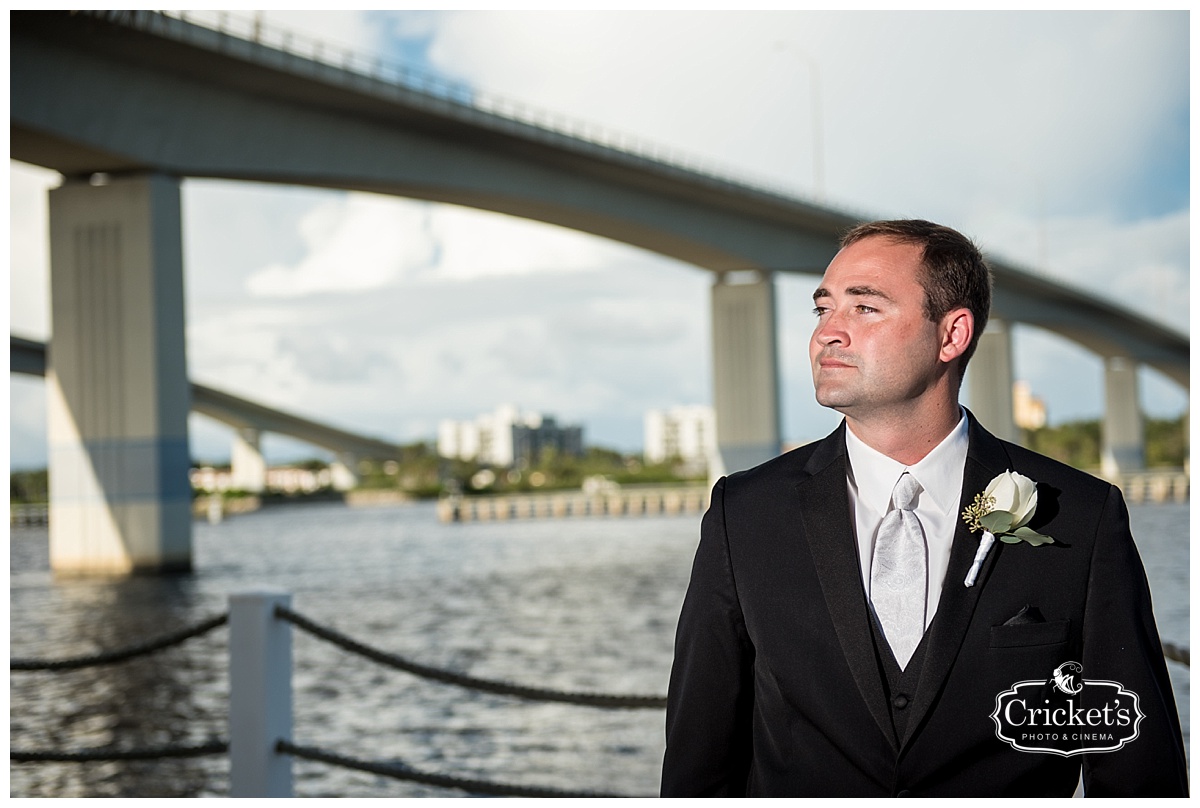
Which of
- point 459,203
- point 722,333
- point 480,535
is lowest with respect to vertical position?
point 480,535

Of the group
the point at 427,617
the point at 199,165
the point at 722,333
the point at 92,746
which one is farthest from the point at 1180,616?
the point at 722,333

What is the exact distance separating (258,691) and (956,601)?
328 cm

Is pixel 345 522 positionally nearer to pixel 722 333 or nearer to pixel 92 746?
pixel 722 333

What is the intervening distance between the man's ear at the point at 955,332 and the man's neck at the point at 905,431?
114 mm

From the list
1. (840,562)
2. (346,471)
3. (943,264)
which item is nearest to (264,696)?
(840,562)

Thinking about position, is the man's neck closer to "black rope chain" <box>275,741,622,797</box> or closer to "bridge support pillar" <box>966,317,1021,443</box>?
"black rope chain" <box>275,741,622,797</box>

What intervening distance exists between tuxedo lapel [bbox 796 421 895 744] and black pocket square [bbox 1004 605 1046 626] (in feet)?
0.93

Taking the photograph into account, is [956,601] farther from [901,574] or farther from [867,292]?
[867,292]

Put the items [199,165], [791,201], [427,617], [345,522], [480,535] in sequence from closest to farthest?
[427,617]
[199,165]
[791,201]
[480,535]
[345,522]

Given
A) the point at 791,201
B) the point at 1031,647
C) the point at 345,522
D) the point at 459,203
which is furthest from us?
the point at 345,522

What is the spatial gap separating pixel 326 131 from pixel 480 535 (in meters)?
18.6

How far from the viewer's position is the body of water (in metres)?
7.37

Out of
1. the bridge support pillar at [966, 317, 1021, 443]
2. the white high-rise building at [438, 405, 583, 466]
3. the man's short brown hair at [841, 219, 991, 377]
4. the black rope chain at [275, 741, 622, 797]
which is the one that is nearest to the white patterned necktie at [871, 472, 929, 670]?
the man's short brown hair at [841, 219, 991, 377]

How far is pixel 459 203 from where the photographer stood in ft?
88.0
